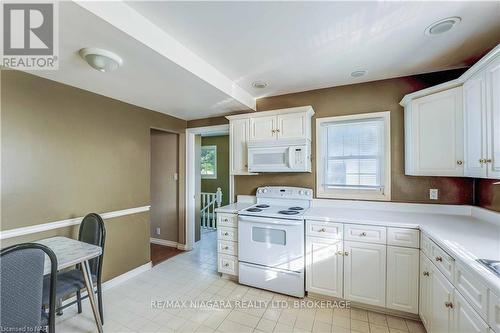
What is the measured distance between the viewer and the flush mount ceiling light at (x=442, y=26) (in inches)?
64.4

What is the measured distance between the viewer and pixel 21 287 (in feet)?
4.19

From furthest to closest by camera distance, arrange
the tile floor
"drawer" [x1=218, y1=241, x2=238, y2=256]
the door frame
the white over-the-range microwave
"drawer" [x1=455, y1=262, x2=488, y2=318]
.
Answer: the door frame
"drawer" [x1=218, y1=241, x2=238, y2=256]
the white over-the-range microwave
the tile floor
"drawer" [x1=455, y1=262, x2=488, y2=318]

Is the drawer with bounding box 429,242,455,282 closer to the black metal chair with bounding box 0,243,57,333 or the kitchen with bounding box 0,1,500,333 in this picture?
the kitchen with bounding box 0,1,500,333

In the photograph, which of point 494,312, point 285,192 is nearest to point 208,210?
point 285,192

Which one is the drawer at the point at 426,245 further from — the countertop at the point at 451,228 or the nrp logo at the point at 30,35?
the nrp logo at the point at 30,35

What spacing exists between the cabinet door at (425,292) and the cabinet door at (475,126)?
0.82m

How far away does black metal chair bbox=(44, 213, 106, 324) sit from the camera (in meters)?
1.87

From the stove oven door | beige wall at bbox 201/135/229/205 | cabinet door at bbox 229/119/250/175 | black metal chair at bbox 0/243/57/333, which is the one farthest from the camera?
beige wall at bbox 201/135/229/205

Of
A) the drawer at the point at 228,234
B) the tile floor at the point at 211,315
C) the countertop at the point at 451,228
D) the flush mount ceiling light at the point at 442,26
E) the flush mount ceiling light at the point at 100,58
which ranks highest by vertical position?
the flush mount ceiling light at the point at 442,26

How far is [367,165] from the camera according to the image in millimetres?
2785

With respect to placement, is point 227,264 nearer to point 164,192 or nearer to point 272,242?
point 272,242

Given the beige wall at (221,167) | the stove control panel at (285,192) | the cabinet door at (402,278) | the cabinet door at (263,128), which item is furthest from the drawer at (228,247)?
the beige wall at (221,167)

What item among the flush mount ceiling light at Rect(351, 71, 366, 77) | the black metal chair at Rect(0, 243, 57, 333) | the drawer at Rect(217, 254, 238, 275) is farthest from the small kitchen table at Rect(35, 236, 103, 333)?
the flush mount ceiling light at Rect(351, 71, 366, 77)

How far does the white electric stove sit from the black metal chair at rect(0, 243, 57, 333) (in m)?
1.82
